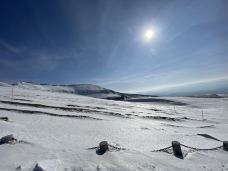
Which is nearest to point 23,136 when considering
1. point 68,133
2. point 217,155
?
point 68,133

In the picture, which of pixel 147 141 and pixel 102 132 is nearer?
pixel 147 141

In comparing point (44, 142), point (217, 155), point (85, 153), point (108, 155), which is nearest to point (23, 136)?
point (44, 142)

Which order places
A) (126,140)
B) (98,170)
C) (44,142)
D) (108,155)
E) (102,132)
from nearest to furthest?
(98,170)
(108,155)
(44,142)
(126,140)
(102,132)

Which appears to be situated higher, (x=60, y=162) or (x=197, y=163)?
(x=60, y=162)

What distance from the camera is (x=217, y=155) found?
13.3 metres

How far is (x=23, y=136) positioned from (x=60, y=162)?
5160 mm

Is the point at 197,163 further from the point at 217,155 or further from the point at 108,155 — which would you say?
the point at 108,155

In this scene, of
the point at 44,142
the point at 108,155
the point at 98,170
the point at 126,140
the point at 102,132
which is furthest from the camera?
the point at 102,132

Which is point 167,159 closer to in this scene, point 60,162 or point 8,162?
point 60,162

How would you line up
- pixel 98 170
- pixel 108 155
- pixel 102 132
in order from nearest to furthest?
pixel 98 170 < pixel 108 155 < pixel 102 132

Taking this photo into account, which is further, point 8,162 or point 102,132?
point 102,132

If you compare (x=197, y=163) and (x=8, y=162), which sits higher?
(x=8, y=162)

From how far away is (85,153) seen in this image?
11.1m

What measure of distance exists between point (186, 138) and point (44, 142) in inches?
458
